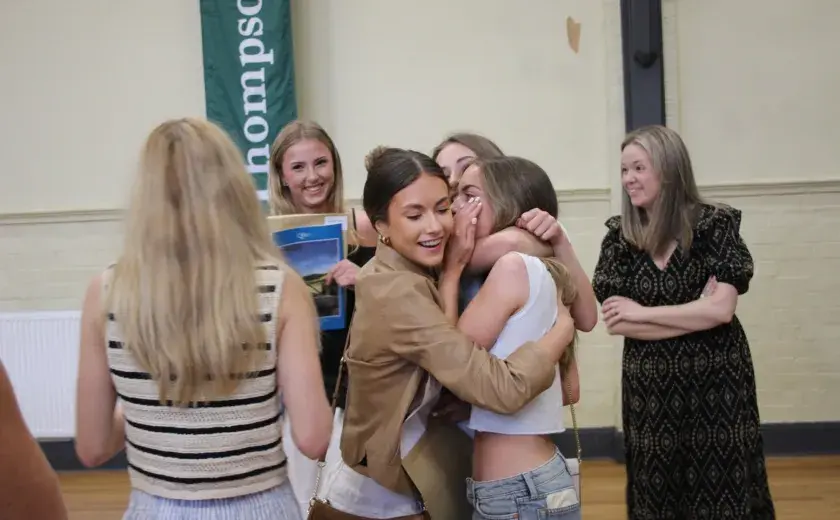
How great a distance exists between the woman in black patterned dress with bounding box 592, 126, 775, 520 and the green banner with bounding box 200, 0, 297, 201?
8.02 feet

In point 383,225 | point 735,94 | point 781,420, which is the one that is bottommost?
point 781,420

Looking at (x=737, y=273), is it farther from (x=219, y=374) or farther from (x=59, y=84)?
(x=59, y=84)

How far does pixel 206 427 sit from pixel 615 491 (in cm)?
304

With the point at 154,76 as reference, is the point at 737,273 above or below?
below

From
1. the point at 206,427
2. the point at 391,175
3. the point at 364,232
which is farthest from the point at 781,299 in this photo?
the point at 206,427

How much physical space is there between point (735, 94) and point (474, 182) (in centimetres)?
317

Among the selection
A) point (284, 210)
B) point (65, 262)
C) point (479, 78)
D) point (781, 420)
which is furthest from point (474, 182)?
point (65, 262)

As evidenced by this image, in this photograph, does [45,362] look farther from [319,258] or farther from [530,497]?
[530,497]

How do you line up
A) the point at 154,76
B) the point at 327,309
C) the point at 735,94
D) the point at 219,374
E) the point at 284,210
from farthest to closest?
1. the point at 154,76
2. the point at 735,94
3. the point at 284,210
4. the point at 327,309
5. the point at 219,374

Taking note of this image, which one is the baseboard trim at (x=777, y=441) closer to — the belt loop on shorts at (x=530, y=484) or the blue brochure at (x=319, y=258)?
the blue brochure at (x=319, y=258)

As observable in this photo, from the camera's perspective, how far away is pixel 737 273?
101 inches

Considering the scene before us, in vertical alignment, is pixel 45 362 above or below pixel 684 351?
below

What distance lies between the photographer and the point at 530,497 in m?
1.63

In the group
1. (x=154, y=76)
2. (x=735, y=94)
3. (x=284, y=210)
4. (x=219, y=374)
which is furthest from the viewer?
(x=154, y=76)
